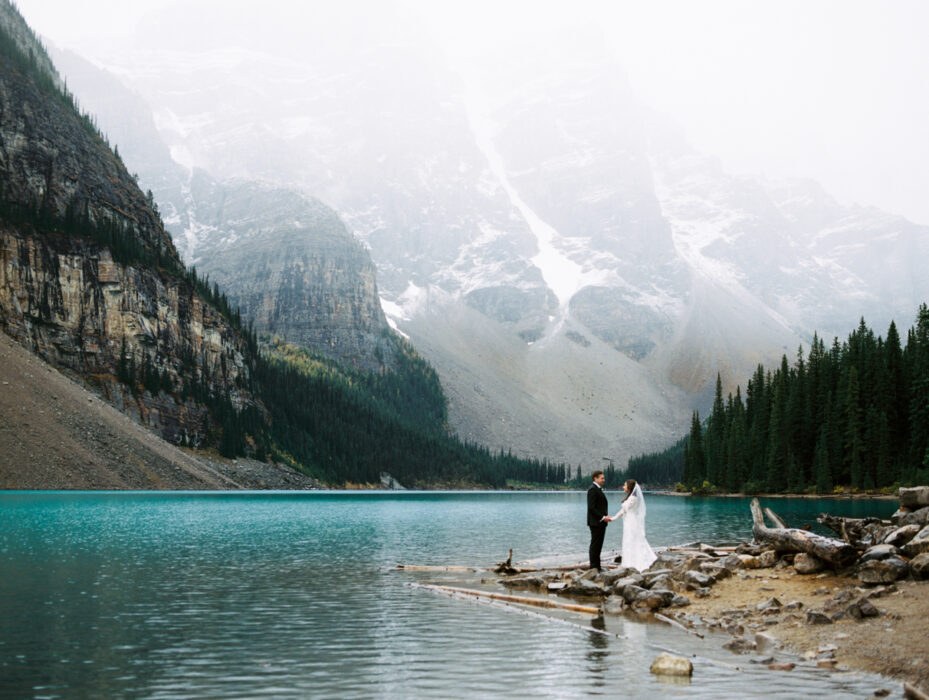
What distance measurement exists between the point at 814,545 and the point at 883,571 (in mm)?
3453

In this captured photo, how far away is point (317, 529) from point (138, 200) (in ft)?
442

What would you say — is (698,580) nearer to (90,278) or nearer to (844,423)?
(844,423)

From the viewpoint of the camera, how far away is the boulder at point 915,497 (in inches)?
→ 990

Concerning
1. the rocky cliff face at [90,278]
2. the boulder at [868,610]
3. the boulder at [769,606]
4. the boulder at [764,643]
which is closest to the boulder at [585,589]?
the boulder at [769,606]

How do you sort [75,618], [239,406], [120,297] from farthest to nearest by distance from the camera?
[239,406] < [120,297] < [75,618]

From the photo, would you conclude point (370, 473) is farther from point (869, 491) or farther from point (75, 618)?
point (75, 618)

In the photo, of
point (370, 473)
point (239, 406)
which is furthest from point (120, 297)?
point (370, 473)

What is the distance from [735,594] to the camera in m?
23.6

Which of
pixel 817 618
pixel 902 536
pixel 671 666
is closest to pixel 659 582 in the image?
pixel 817 618

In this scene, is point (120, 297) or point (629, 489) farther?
point (120, 297)

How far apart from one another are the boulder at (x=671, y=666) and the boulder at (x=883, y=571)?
24.7ft

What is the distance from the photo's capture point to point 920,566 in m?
19.9

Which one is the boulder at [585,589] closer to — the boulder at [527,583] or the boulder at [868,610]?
the boulder at [527,583]

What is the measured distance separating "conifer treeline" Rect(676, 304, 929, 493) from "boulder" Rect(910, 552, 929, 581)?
67.1 metres
